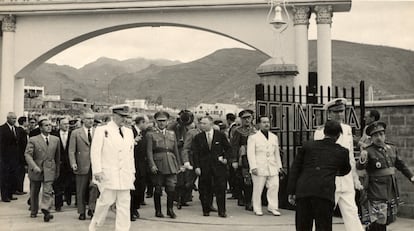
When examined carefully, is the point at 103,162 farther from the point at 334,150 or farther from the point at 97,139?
the point at 334,150

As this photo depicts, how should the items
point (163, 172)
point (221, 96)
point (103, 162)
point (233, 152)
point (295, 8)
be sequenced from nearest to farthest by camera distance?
point (103, 162) → point (163, 172) → point (233, 152) → point (295, 8) → point (221, 96)

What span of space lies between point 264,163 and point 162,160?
→ 5.30 ft

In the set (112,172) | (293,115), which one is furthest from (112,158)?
(293,115)

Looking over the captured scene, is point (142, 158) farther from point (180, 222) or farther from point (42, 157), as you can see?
point (42, 157)

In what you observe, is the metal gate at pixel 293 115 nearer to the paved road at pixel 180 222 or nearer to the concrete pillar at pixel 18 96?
the paved road at pixel 180 222

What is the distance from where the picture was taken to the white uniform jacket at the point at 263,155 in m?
9.36

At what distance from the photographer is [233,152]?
32.7ft

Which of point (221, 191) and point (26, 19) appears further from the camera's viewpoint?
point (26, 19)

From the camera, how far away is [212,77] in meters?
112

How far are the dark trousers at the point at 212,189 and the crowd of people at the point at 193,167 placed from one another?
0.02 metres

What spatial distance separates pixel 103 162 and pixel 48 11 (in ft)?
38.8

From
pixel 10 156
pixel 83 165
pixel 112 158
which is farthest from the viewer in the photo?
pixel 10 156

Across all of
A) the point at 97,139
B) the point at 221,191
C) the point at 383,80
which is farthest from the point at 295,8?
the point at 383,80

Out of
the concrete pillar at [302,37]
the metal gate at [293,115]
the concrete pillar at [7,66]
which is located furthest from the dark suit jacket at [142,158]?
the concrete pillar at [7,66]
